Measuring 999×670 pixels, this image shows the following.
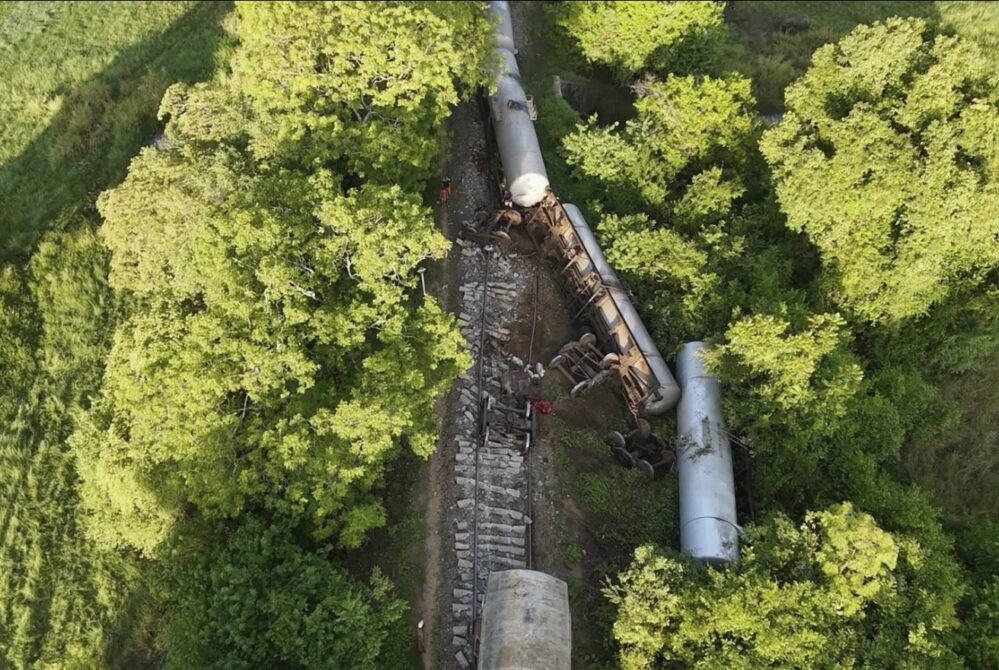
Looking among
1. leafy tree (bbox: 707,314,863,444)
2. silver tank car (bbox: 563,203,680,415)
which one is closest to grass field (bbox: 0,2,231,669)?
silver tank car (bbox: 563,203,680,415)

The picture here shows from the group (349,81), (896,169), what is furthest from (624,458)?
(349,81)

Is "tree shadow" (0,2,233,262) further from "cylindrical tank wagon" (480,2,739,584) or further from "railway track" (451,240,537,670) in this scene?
"railway track" (451,240,537,670)

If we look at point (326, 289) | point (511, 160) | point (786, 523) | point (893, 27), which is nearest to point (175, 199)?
point (326, 289)

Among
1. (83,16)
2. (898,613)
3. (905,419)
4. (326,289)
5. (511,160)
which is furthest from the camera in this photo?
(83,16)

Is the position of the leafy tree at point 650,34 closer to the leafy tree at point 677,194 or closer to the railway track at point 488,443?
the leafy tree at point 677,194

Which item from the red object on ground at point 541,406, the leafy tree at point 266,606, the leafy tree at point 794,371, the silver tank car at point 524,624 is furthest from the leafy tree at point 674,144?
the leafy tree at point 266,606

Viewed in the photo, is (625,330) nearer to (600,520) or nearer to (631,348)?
(631,348)

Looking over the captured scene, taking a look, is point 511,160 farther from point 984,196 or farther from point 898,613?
point 898,613
